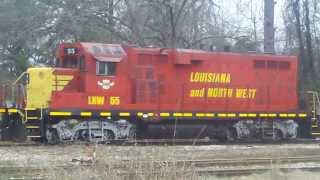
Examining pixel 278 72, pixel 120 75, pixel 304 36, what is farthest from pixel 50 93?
pixel 304 36

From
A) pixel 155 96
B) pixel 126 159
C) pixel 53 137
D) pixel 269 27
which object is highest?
pixel 269 27

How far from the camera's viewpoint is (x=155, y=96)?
20.4 m

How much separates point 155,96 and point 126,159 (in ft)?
30.1

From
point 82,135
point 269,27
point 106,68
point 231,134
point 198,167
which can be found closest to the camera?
point 198,167

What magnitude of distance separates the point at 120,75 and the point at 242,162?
629 centimetres

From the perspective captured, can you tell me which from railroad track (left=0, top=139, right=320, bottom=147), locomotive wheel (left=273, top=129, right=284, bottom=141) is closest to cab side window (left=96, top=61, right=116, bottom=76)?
railroad track (left=0, top=139, right=320, bottom=147)

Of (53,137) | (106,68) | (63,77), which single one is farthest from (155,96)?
(53,137)

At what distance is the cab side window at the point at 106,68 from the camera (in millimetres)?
19344

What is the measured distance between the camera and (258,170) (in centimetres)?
1357

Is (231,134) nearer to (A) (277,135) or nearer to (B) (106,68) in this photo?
(A) (277,135)

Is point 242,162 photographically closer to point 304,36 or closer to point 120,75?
point 120,75

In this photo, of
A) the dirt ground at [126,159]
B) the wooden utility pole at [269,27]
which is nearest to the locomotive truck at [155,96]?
the dirt ground at [126,159]

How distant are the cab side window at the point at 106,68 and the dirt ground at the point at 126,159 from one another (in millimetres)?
2658

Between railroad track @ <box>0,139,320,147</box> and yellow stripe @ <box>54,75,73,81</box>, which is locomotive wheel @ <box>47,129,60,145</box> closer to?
railroad track @ <box>0,139,320,147</box>
